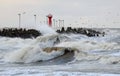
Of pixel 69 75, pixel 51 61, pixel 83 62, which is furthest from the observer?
pixel 51 61

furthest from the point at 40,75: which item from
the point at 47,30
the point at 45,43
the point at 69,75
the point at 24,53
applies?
the point at 47,30

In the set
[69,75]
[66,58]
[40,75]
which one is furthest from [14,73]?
[66,58]

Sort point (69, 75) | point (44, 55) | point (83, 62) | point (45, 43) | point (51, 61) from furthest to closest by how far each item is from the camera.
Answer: point (45, 43), point (44, 55), point (51, 61), point (83, 62), point (69, 75)

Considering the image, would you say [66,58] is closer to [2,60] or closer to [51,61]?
[51,61]

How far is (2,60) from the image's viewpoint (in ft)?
79.4

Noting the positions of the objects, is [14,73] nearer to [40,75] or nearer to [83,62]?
[40,75]

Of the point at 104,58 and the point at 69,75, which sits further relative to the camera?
the point at 104,58

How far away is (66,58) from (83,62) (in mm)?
2353

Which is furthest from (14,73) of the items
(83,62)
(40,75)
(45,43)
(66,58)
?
(45,43)

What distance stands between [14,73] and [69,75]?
8.09ft

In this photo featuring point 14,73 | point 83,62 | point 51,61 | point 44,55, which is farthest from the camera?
point 44,55

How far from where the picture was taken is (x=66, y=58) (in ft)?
77.5

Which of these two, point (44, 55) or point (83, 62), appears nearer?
point (83, 62)

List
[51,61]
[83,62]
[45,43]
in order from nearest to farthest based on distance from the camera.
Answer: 1. [83,62]
2. [51,61]
3. [45,43]
